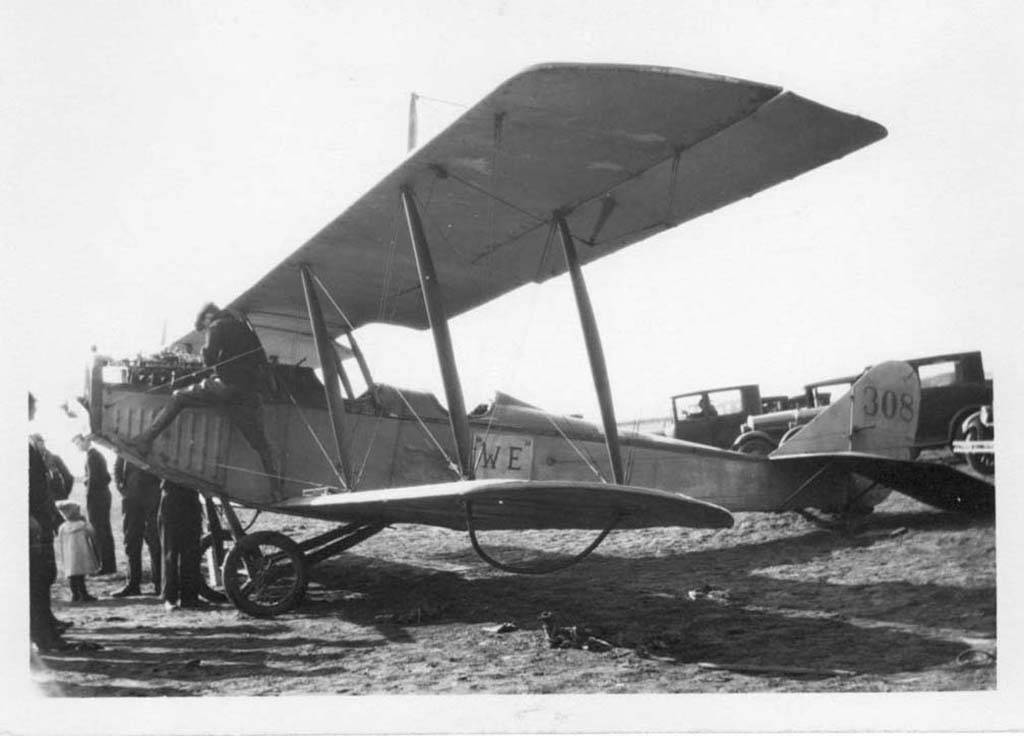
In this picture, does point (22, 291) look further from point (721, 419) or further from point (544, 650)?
point (721, 419)

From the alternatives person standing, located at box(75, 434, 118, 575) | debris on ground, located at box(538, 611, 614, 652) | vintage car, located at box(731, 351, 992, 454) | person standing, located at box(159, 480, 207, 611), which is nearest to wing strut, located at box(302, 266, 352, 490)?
person standing, located at box(159, 480, 207, 611)

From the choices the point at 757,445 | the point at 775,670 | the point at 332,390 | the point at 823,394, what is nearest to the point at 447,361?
the point at 332,390

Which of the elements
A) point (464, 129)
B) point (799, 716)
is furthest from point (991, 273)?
point (464, 129)

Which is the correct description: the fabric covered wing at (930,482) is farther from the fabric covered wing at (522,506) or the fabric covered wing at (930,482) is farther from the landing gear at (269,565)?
the landing gear at (269,565)

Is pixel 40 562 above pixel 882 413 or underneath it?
underneath

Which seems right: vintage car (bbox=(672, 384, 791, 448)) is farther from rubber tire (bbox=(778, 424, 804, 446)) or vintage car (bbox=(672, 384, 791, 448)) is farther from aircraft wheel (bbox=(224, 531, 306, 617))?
aircraft wheel (bbox=(224, 531, 306, 617))

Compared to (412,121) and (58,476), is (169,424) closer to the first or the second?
(58,476)
